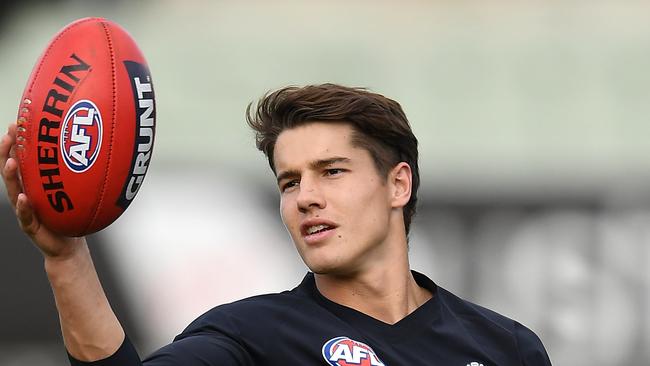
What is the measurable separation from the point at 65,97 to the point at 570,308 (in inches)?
262

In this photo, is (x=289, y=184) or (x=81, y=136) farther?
(x=289, y=184)

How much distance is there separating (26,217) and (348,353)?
0.93 meters

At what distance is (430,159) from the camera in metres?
9.88

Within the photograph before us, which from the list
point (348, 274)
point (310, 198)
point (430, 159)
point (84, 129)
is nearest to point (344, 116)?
point (310, 198)

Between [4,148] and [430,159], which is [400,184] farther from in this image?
[430,159]

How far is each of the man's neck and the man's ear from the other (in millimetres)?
194

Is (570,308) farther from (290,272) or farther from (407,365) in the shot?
(407,365)

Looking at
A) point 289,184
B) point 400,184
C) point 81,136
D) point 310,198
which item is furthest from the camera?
point 400,184

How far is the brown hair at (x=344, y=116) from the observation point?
3.51 m

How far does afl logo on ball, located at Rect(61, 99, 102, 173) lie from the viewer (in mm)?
2748

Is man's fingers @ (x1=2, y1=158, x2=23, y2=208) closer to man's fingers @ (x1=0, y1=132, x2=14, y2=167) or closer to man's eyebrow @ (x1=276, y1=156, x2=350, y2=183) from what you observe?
man's fingers @ (x1=0, y1=132, x2=14, y2=167)

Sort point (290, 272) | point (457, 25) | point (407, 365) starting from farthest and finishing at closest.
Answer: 1. point (457, 25)
2. point (290, 272)
3. point (407, 365)

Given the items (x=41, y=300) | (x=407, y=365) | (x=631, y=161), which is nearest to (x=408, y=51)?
(x=631, y=161)

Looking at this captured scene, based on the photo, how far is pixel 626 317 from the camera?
351 inches
